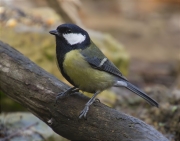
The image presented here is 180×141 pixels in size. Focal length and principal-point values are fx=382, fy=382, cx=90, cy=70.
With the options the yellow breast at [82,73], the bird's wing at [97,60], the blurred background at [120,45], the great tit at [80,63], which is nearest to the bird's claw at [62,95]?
the great tit at [80,63]

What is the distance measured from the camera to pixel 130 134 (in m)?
2.29

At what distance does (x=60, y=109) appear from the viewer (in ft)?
8.28

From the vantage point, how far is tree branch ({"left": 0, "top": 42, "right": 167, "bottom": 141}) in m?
2.33

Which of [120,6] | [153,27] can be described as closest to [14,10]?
[153,27]

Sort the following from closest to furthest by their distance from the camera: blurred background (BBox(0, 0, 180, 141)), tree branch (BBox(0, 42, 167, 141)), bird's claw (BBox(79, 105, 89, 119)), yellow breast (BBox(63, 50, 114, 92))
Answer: tree branch (BBox(0, 42, 167, 141)), bird's claw (BBox(79, 105, 89, 119)), yellow breast (BBox(63, 50, 114, 92)), blurred background (BBox(0, 0, 180, 141))

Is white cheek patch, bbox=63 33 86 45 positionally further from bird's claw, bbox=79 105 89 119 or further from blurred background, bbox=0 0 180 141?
blurred background, bbox=0 0 180 141

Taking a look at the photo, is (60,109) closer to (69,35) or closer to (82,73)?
(82,73)

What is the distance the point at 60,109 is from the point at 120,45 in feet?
9.58

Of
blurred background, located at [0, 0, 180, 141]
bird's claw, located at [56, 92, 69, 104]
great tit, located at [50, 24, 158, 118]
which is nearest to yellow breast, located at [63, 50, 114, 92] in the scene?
great tit, located at [50, 24, 158, 118]

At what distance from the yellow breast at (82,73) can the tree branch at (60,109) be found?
105 millimetres

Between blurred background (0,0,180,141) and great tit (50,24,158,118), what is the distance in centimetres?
81

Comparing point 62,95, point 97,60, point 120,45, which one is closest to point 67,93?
point 62,95

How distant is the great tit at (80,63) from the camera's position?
101 inches

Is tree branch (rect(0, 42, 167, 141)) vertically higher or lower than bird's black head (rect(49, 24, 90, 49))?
lower
